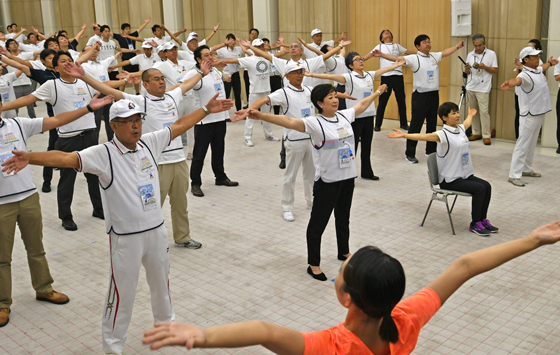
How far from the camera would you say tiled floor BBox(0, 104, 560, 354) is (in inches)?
212

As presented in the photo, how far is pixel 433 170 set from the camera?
7887mm

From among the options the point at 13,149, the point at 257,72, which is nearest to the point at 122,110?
the point at 13,149

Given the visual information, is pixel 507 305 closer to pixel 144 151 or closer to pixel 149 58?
pixel 144 151

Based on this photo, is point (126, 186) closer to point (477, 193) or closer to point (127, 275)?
point (127, 275)

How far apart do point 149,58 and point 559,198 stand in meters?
9.51

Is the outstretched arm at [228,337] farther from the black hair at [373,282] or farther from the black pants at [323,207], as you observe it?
the black pants at [323,207]

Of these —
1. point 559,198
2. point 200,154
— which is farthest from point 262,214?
point 559,198

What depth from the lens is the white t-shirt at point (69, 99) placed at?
7.99m

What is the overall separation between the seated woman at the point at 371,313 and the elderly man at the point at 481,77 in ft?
32.3

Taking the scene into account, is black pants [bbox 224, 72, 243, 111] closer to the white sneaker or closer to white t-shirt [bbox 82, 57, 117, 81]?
white t-shirt [bbox 82, 57, 117, 81]

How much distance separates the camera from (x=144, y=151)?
15.6 ft

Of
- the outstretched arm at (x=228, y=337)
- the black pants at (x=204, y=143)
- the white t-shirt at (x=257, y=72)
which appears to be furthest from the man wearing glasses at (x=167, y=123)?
the white t-shirt at (x=257, y=72)

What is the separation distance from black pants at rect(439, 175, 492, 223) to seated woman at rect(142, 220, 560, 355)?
519 cm

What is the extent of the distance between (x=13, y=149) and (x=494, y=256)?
452 cm
